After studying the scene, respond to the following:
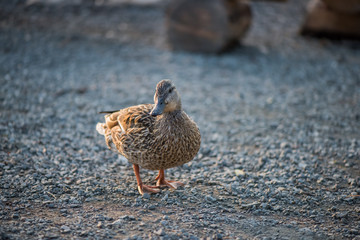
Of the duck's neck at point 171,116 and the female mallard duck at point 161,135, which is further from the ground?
the duck's neck at point 171,116

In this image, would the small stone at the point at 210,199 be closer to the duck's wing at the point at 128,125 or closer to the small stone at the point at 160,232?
the small stone at the point at 160,232

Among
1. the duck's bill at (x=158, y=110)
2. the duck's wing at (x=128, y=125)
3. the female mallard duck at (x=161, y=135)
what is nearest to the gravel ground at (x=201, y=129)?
the female mallard duck at (x=161, y=135)

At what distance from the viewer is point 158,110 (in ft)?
13.0

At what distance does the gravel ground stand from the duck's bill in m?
1.06

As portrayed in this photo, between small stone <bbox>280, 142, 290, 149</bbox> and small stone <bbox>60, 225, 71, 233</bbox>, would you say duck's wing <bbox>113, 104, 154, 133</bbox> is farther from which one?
small stone <bbox>280, 142, 290, 149</bbox>

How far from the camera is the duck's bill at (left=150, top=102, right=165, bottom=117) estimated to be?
392 cm

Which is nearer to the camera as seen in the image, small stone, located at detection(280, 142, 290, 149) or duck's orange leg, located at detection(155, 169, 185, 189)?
duck's orange leg, located at detection(155, 169, 185, 189)

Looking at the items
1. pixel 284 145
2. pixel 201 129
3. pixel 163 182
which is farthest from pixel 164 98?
pixel 284 145

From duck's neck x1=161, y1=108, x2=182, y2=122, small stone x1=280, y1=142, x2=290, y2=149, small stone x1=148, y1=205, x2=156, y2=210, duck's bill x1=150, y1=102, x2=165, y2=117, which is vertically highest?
duck's bill x1=150, y1=102, x2=165, y2=117

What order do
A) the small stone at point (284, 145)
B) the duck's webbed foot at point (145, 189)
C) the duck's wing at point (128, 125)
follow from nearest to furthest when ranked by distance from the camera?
the duck's wing at point (128, 125), the duck's webbed foot at point (145, 189), the small stone at point (284, 145)

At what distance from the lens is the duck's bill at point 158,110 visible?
3918 mm

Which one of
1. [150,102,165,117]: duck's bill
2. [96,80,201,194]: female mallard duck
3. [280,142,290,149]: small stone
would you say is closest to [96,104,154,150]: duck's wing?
[96,80,201,194]: female mallard duck

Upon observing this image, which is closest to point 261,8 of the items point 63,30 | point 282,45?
point 282,45

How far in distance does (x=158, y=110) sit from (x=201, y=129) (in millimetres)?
2433
